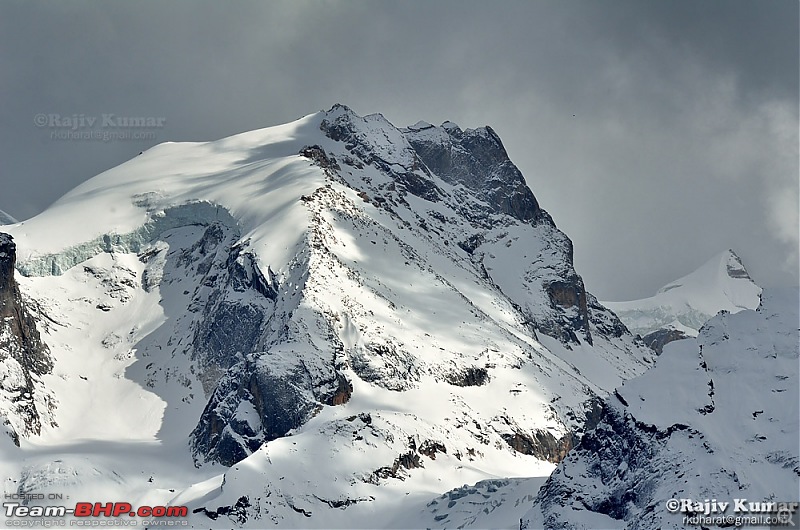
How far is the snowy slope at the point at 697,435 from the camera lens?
447 ft

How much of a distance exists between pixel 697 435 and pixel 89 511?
85.5 m

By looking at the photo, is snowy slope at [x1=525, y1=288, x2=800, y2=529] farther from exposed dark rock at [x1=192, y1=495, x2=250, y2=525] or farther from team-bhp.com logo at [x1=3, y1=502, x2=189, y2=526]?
team-bhp.com logo at [x1=3, y1=502, x2=189, y2=526]

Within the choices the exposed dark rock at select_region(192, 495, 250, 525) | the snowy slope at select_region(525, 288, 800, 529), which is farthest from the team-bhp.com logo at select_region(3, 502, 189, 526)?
the snowy slope at select_region(525, 288, 800, 529)

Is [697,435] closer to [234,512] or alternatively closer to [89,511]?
[234,512]

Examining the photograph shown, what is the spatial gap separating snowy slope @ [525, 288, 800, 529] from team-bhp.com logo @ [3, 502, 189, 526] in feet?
180

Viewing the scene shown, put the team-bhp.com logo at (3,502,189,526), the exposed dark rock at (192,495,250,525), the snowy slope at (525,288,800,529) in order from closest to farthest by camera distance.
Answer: the snowy slope at (525,288,800,529)
the exposed dark rock at (192,495,250,525)
the team-bhp.com logo at (3,502,189,526)

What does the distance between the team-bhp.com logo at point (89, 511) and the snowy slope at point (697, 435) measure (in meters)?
54.8

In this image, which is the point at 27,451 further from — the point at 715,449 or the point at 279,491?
the point at 715,449

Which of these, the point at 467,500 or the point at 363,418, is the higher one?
the point at 363,418

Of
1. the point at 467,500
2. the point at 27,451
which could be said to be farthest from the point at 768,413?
the point at 27,451

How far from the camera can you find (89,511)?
176750mm

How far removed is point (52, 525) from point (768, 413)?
9464cm

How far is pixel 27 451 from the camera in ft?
645

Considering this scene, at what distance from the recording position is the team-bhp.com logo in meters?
174
